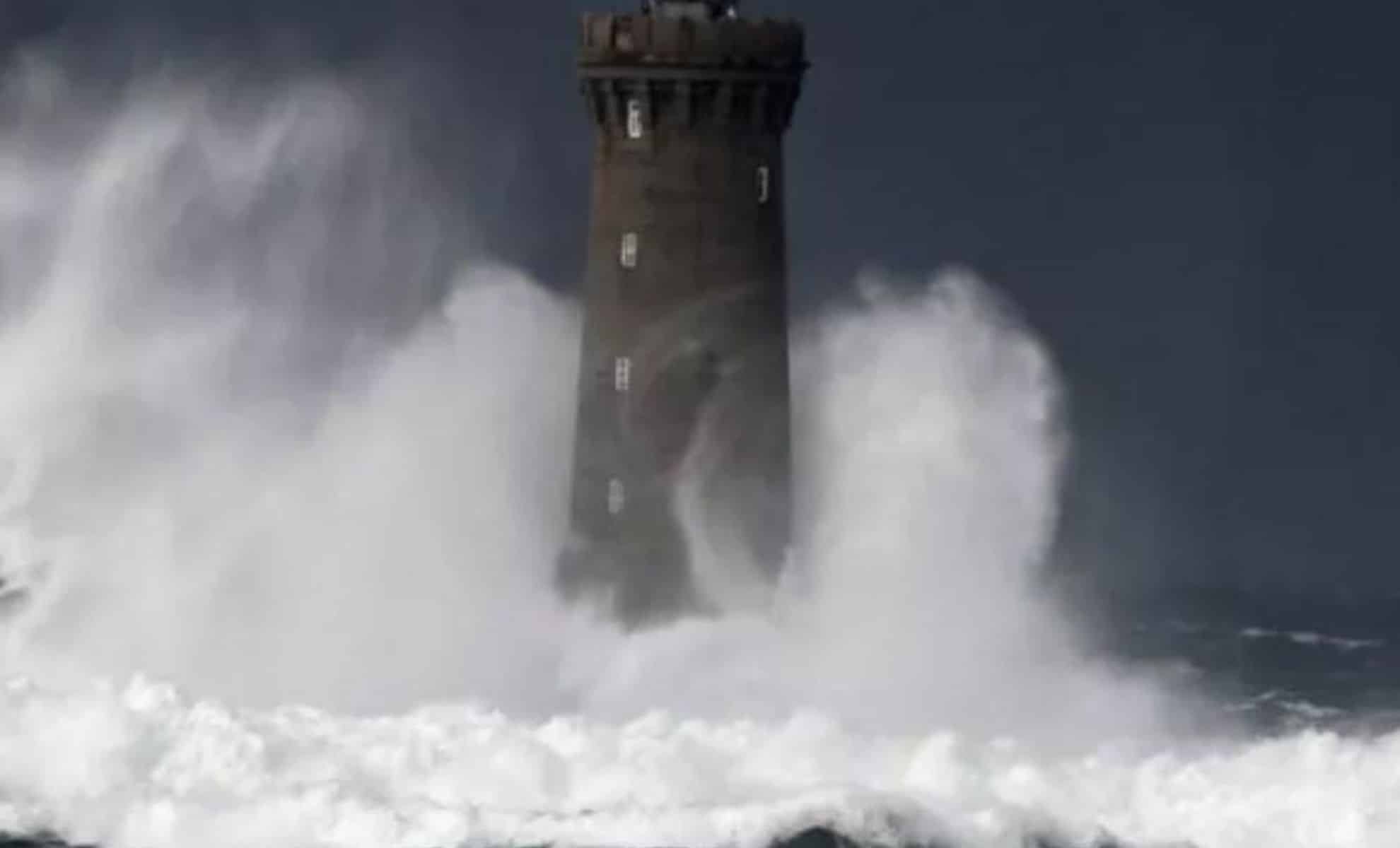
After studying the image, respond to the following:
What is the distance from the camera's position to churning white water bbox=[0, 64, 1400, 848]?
370 ft

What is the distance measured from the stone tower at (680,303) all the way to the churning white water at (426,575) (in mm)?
952

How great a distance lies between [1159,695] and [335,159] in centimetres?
1639

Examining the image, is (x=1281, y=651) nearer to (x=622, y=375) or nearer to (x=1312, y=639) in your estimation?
(x=1312, y=639)

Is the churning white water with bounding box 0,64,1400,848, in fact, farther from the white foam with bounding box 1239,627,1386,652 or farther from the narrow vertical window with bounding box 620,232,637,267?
the white foam with bounding box 1239,627,1386,652

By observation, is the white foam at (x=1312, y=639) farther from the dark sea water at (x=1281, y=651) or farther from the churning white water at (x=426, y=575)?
the churning white water at (x=426, y=575)

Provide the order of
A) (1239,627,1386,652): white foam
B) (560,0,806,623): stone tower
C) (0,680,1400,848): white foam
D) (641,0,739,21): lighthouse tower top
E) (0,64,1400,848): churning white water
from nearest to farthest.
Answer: (0,680,1400,848): white foam
(0,64,1400,848): churning white water
(560,0,806,623): stone tower
(641,0,739,21): lighthouse tower top
(1239,627,1386,652): white foam

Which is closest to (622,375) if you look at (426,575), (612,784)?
(426,575)

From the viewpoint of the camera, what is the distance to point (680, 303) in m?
121

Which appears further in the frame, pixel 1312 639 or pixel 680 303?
pixel 1312 639

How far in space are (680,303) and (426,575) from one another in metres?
7.09

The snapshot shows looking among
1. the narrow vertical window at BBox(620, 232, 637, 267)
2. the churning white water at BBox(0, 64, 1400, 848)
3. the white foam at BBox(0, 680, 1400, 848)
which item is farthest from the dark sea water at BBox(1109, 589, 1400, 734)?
the narrow vertical window at BBox(620, 232, 637, 267)

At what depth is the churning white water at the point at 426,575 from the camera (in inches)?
4434

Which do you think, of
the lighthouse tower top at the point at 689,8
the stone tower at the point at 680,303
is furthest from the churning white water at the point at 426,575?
the lighthouse tower top at the point at 689,8

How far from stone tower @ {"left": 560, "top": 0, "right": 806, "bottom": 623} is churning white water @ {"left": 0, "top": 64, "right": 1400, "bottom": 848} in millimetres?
952
